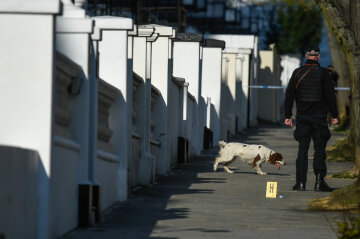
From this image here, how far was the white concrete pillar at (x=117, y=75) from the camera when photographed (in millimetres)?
13523

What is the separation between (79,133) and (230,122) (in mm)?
25739

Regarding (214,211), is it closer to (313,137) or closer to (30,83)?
(313,137)

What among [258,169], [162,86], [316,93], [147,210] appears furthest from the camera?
[162,86]

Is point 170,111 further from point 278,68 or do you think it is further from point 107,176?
point 278,68

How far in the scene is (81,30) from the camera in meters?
10.4

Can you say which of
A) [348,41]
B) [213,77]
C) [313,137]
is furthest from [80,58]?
[213,77]

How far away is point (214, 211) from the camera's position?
12.2m

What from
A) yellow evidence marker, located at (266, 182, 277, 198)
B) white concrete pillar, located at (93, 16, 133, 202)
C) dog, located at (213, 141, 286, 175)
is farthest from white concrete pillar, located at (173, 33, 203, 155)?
white concrete pillar, located at (93, 16, 133, 202)

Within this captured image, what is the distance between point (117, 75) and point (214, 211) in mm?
2515

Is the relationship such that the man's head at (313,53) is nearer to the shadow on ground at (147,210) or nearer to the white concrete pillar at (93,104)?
the shadow on ground at (147,210)

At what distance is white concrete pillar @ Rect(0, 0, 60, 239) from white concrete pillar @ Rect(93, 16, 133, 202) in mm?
4838

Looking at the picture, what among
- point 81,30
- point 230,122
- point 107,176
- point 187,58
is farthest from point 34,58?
point 230,122

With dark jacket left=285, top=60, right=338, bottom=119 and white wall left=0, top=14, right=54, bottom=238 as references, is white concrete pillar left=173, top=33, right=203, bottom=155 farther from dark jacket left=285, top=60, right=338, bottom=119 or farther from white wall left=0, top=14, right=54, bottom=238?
white wall left=0, top=14, right=54, bottom=238

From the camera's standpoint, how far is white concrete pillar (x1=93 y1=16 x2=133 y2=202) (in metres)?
13.5
